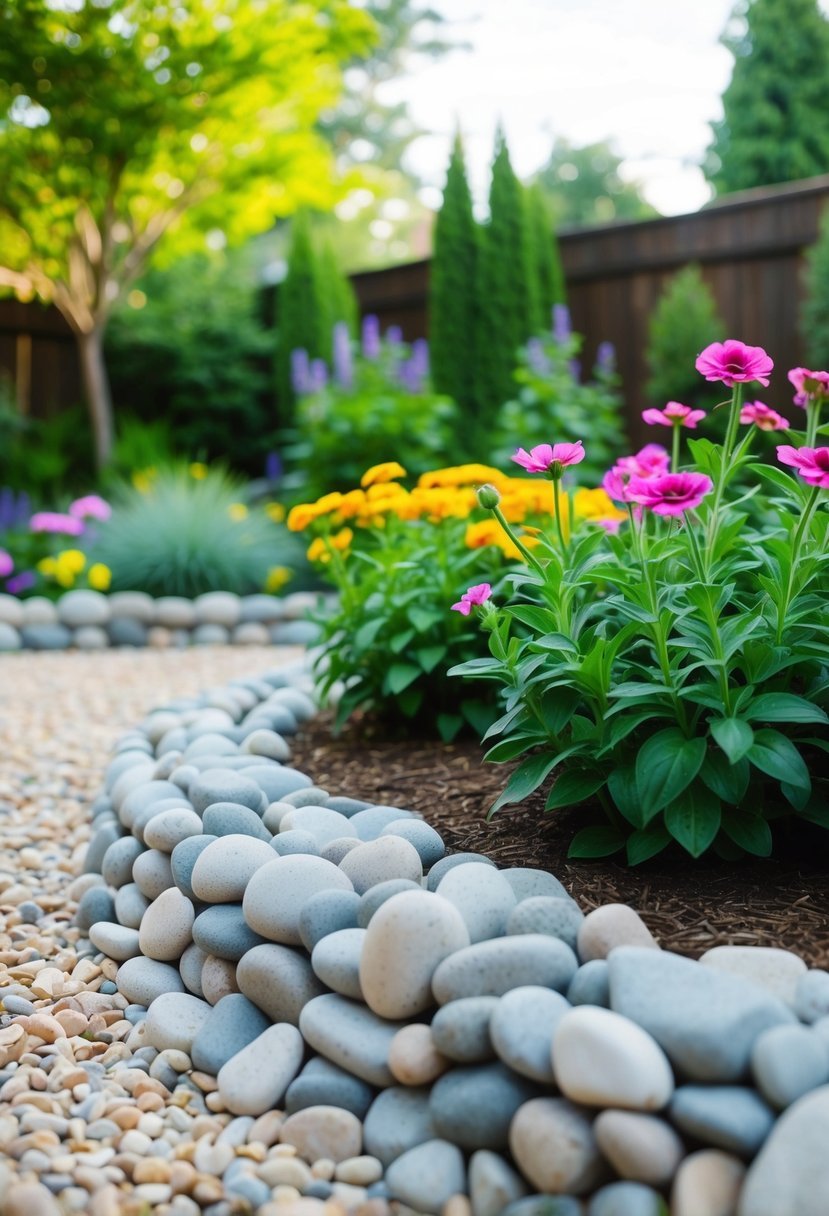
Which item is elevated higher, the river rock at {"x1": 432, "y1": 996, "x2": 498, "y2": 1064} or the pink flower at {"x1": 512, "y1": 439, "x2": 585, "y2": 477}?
the pink flower at {"x1": 512, "y1": 439, "x2": 585, "y2": 477}

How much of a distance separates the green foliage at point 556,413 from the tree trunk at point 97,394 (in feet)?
11.6

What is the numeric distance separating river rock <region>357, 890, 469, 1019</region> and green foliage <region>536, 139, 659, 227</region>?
14467 millimetres

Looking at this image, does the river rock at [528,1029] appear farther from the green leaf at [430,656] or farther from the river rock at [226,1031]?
the green leaf at [430,656]

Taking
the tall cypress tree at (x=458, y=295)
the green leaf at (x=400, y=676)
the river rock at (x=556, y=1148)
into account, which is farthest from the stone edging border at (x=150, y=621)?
the river rock at (x=556, y=1148)

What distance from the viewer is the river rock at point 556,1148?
117cm

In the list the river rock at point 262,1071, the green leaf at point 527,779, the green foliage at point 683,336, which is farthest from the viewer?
the green foliage at point 683,336

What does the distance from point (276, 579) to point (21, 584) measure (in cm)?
144

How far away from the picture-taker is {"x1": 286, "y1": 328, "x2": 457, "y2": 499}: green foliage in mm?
6500

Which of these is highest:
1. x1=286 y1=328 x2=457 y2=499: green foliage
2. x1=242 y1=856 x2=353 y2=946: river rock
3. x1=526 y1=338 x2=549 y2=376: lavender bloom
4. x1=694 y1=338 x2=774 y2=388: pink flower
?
x1=526 y1=338 x2=549 y2=376: lavender bloom

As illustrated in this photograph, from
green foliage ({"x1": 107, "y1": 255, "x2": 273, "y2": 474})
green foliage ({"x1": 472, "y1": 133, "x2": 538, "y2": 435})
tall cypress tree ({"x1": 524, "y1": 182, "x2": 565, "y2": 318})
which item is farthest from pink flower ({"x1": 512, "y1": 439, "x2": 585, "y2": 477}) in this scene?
green foliage ({"x1": 107, "y1": 255, "x2": 273, "y2": 474})

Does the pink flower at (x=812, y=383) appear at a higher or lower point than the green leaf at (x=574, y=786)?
higher

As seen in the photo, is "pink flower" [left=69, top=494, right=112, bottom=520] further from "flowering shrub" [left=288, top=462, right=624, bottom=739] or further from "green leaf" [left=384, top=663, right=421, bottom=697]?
"green leaf" [left=384, top=663, right=421, bottom=697]

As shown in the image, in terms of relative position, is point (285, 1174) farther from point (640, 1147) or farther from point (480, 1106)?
point (640, 1147)

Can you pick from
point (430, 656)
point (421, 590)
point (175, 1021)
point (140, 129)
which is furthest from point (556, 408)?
point (175, 1021)
